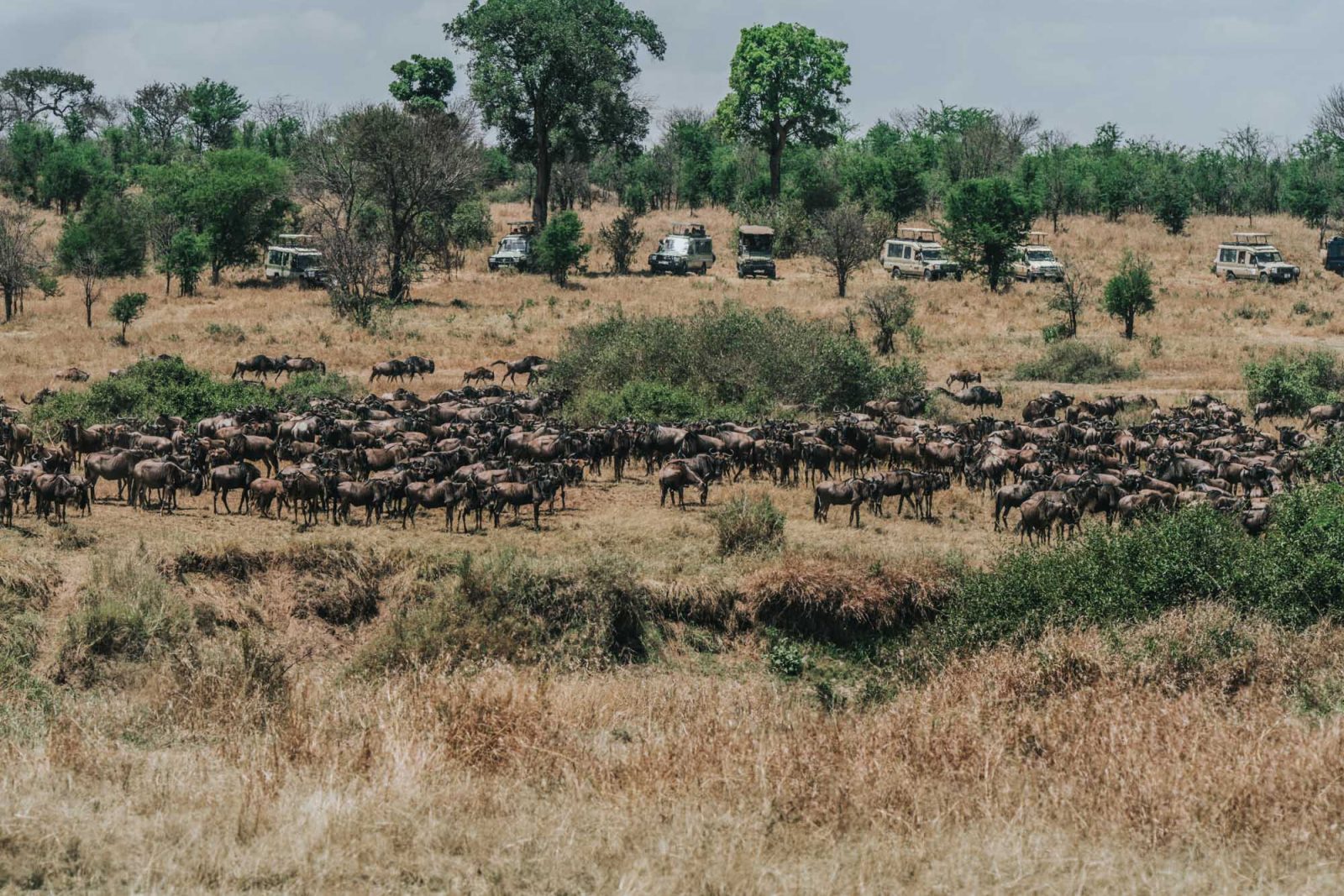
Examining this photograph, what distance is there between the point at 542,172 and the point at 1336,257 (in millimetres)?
41564

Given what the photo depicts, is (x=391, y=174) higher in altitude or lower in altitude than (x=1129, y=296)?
higher

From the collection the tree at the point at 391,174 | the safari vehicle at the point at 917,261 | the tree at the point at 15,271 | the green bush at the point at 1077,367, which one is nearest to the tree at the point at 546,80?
the tree at the point at 391,174

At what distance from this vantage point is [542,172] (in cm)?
6869

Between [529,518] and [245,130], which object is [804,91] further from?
[529,518]

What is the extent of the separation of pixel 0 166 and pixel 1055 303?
68.8 m

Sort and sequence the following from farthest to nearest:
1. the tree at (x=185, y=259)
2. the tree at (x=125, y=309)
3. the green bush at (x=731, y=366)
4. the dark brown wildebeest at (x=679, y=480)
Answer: the tree at (x=185, y=259) < the tree at (x=125, y=309) < the green bush at (x=731, y=366) < the dark brown wildebeest at (x=679, y=480)

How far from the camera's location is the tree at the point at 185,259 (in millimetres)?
52156

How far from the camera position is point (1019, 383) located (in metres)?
39.4

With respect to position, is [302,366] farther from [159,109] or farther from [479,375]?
[159,109]

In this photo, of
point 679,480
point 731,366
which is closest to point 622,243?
point 731,366

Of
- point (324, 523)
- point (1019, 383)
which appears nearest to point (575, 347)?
point (1019, 383)

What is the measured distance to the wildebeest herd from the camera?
21484 millimetres

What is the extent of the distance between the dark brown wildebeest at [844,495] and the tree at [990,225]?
3589cm

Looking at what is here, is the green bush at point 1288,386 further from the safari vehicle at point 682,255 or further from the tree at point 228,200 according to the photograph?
the tree at point 228,200
